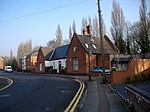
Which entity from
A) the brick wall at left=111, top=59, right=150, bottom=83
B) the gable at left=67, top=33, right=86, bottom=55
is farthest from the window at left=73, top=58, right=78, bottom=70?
the brick wall at left=111, top=59, right=150, bottom=83

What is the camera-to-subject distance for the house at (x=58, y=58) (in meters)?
60.8

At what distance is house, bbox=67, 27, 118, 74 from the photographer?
48.5 metres

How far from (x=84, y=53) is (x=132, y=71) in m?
21.2

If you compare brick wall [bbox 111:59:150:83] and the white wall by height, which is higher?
the white wall

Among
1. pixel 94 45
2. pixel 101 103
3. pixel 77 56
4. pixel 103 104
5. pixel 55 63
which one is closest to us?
pixel 103 104

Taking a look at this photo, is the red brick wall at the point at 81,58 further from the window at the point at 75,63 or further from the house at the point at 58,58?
the house at the point at 58,58

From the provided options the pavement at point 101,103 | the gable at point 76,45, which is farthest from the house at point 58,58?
the pavement at point 101,103

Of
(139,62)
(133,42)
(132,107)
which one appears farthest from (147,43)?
(132,107)

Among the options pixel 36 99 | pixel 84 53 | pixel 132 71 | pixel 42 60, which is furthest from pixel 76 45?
pixel 36 99

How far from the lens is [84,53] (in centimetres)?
4844

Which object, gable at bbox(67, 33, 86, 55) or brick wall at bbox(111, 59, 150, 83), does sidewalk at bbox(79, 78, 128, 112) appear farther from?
gable at bbox(67, 33, 86, 55)

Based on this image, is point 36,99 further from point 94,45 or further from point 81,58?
point 94,45

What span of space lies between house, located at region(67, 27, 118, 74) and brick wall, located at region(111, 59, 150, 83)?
19444 millimetres

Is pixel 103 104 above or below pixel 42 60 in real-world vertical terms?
below
